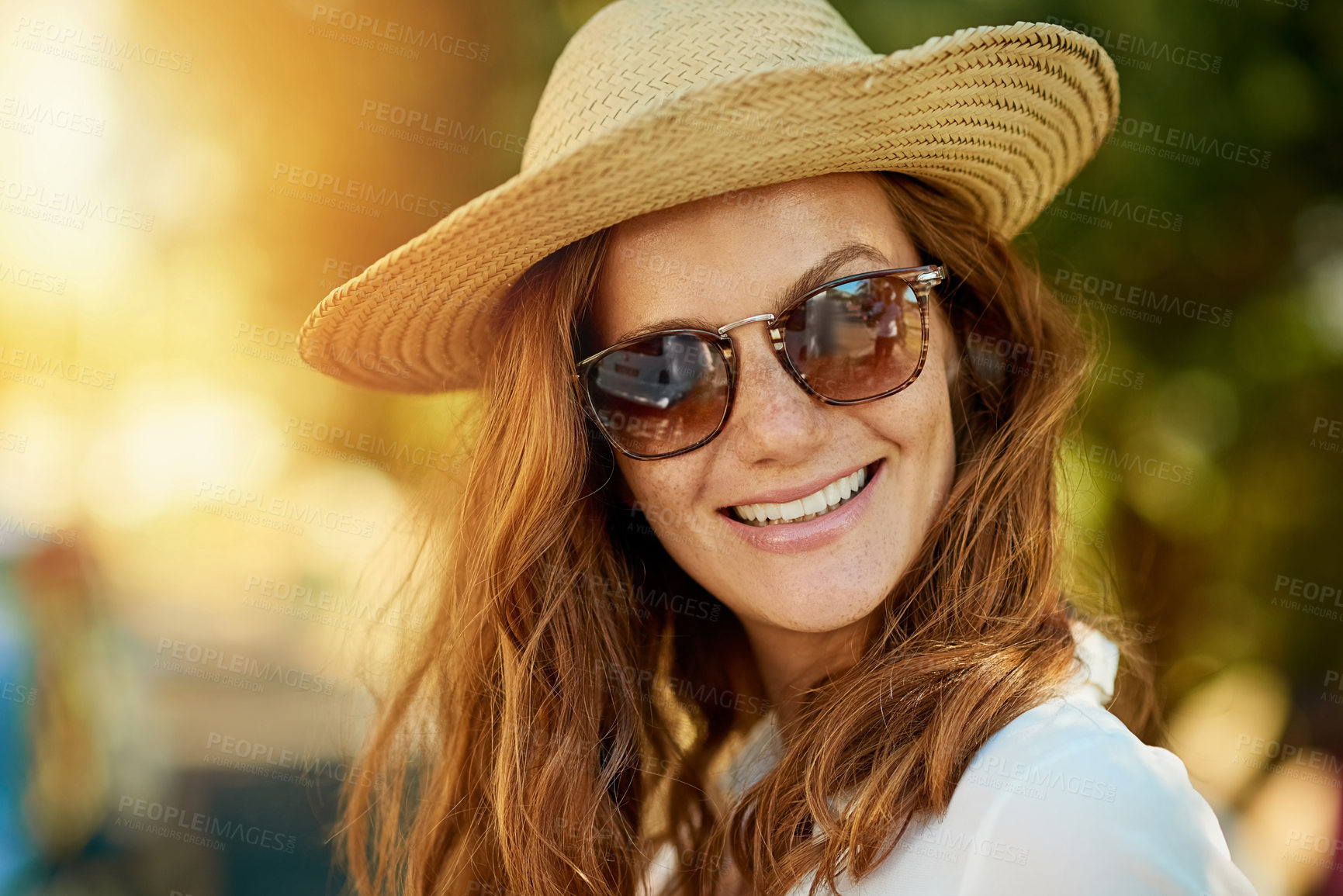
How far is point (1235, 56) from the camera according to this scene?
2.30 metres

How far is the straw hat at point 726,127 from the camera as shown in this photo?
1.38m

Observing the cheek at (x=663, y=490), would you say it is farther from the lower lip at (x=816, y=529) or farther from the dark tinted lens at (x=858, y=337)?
the dark tinted lens at (x=858, y=337)

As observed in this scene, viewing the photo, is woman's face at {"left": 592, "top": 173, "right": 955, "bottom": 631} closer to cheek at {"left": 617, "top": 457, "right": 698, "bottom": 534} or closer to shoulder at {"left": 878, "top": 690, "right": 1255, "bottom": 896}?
cheek at {"left": 617, "top": 457, "right": 698, "bottom": 534}

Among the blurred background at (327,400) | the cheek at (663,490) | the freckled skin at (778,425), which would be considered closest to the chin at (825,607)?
the freckled skin at (778,425)

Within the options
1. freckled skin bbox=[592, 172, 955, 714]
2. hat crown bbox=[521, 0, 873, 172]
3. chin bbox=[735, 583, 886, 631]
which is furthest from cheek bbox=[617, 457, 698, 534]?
hat crown bbox=[521, 0, 873, 172]

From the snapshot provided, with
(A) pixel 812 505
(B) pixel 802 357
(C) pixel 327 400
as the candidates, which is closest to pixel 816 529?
(A) pixel 812 505

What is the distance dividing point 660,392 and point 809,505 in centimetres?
35

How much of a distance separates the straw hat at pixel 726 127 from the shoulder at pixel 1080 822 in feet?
3.32

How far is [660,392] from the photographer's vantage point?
1.60 metres

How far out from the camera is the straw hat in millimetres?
1375

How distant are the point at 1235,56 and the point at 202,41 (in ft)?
12.0

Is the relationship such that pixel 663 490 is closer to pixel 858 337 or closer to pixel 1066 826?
pixel 858 337

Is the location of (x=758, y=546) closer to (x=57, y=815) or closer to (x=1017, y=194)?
(x=1017, y=194)

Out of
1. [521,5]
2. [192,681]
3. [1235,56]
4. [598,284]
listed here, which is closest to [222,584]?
[192,681]
